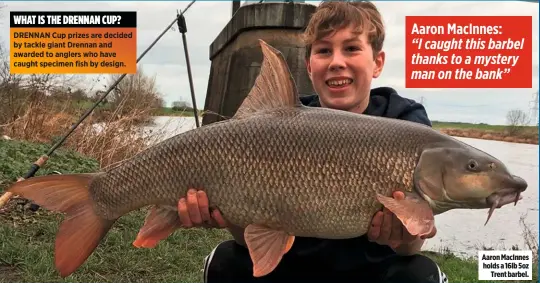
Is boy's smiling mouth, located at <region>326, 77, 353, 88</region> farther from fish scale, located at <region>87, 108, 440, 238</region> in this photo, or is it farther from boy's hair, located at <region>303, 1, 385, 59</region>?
fish scale, located at <region>87, 108, 440, 238</region>

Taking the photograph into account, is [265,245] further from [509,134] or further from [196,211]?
[509,134]

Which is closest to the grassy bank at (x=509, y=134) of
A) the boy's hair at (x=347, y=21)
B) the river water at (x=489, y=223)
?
the river water at (x=489, y=223)

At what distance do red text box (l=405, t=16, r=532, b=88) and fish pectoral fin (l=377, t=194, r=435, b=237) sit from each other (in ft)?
7.06

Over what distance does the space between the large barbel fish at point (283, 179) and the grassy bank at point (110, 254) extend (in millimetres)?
1034

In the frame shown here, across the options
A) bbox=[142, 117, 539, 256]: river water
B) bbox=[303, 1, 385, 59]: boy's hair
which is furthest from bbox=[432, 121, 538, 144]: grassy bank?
bbox=[303, 1, 385, 59]: boy's hair

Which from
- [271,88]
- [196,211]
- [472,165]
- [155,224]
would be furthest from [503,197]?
[155,224]

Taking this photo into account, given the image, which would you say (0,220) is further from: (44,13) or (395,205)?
A: (395,205)

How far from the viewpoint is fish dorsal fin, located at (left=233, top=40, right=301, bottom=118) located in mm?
1250

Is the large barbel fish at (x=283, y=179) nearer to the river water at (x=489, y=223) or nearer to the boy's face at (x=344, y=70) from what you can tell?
the boy's face at (x=344, y=70)

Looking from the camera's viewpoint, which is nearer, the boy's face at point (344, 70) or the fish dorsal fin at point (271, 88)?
the fish dorsal fin at point (271, 88)

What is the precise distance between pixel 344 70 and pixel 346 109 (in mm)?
120

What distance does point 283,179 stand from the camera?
116 centimetres

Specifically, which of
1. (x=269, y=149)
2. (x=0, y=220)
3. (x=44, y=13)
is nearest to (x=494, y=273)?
(x=269, y=149)

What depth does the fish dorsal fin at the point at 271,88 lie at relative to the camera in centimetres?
125
